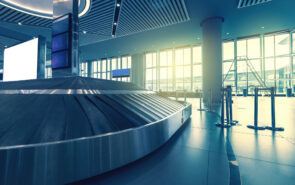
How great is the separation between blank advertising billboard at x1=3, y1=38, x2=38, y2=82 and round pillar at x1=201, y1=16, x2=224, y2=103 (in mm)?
11870

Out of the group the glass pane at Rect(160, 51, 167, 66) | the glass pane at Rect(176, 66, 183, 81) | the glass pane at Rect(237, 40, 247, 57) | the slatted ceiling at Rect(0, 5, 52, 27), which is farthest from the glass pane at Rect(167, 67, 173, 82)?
the slatted ceiling at Rect(0, 5, 52, 27)

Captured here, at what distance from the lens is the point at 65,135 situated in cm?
131

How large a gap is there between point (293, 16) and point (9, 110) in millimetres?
Answer: 15231

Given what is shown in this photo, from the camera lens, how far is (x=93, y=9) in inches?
317

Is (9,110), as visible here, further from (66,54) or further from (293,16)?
(293,16)

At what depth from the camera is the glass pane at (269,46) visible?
1277 centimetres

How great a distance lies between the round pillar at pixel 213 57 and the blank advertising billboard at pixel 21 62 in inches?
467

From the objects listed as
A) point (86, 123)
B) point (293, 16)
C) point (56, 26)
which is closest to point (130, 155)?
point (86, 123)

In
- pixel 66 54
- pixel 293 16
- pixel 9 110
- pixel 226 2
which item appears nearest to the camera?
pixel 9 110

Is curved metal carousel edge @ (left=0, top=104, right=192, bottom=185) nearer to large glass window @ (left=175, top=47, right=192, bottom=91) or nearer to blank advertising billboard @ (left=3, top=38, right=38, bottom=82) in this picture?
blank advertising billboard @ (left=3, top=38, right=38, bottom=82)

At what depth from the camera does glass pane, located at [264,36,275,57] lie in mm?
12773

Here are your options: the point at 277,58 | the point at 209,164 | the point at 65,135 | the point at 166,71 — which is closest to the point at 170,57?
the point at 166,71

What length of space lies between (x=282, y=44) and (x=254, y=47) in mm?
2326

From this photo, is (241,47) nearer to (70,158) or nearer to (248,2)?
(248,2)
